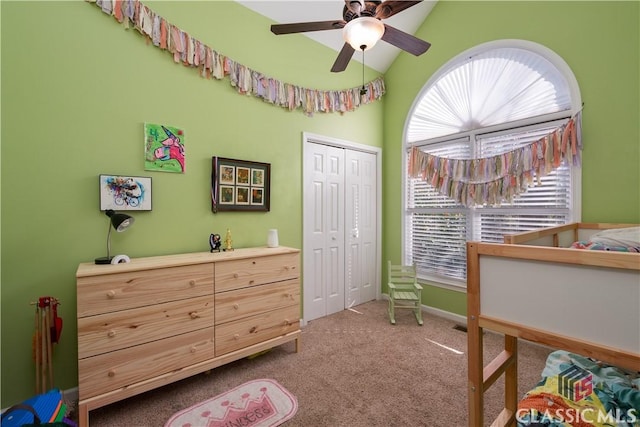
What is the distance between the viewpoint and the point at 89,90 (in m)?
1.88

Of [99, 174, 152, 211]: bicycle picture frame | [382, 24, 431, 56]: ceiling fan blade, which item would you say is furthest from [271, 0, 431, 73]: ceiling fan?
[99, 174, 152, 211]: bicycle picture frame

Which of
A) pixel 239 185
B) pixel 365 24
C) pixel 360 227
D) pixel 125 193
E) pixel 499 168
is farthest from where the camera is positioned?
pixel 360 227

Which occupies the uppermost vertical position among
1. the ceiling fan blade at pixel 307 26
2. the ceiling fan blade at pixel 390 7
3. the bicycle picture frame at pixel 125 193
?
the ceiling fan blade at pixel 390 7

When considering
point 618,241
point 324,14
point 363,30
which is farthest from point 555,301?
point 324,14

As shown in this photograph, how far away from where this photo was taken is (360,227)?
3654mm

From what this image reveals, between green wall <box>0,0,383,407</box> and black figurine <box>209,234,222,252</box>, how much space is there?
0.45ft

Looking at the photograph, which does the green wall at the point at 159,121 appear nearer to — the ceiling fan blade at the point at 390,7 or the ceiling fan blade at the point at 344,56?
the ceiling fan blade at the point at 344,56

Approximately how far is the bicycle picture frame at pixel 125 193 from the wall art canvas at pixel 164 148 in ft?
0.47

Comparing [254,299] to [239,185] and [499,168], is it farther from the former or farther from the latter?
[499,168]

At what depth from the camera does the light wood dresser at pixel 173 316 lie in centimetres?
156

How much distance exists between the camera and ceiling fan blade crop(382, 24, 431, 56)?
1.79 m

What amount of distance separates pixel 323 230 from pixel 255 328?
140 centimetres

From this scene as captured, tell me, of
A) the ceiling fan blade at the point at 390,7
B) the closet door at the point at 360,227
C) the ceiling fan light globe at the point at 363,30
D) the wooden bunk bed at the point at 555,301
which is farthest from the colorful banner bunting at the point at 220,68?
the wooden bunk bed at the point at 555,301

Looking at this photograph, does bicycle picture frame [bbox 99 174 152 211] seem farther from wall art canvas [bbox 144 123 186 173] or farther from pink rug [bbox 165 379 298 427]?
pink rug [bbox 165 379 298 427]
